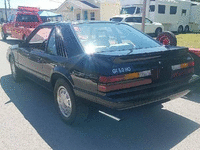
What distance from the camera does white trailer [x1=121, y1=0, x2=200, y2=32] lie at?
19.6 meters

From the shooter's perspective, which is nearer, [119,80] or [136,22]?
[119,80]

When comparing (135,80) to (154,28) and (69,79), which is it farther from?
(154,28)

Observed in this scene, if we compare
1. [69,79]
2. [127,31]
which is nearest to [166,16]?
[127,31]

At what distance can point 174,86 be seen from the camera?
10.1 ft

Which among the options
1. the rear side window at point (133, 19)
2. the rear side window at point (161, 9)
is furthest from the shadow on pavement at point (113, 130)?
the rear side window at point (161, 9)

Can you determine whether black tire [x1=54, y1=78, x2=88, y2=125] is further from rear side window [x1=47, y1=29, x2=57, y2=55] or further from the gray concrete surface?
rear side window [x1=47, y1=29, x2=57, y2=55]

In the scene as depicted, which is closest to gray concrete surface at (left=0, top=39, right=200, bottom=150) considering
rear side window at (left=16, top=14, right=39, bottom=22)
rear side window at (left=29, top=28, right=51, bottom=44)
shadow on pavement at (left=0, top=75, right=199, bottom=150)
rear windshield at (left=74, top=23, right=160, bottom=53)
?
shadow on pavement at (left=0, top=75, right=199, bottom=150)

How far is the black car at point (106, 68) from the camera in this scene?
103 inches

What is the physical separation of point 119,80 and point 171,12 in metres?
20.8

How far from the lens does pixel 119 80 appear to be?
2.59 metres

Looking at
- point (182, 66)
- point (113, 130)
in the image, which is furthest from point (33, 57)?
point (182, 66)

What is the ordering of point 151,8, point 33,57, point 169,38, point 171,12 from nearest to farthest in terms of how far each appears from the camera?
point 33,57 < point 169,38 < point 151,8 < point 171,12

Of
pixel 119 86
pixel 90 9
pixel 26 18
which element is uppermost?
pixel 90 9

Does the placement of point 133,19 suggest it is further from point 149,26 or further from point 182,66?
point 182,66
